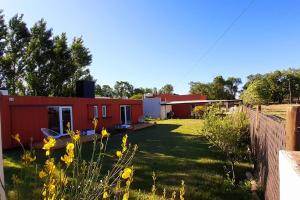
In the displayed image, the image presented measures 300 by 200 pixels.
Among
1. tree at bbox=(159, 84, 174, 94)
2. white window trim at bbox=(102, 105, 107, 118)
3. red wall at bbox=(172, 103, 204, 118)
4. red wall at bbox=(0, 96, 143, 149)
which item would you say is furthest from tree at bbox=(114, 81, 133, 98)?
red wall at bbox=(0, 96, 143, 149)

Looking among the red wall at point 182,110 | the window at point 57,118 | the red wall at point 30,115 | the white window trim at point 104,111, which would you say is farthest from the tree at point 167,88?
the window at point 57,118

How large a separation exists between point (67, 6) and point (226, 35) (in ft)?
50.2

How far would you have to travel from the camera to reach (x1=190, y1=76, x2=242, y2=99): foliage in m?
82.5

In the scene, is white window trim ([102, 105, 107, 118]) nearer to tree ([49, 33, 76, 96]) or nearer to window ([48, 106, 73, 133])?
window ([48, 106, 73, 133])

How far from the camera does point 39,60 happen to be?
127 feet

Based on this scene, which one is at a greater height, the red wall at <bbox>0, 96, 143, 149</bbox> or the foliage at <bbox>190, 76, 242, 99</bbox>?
the foliage at <bbox>190, 76, 242, 99</bbox>

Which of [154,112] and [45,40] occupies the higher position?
[45,40]

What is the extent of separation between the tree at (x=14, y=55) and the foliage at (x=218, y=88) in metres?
51.2

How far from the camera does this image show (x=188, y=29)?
29.7 metres

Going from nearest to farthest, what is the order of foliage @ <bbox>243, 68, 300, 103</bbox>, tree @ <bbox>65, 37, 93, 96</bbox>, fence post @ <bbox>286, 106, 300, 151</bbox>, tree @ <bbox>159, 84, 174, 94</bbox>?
fence post @ <bbox>286, 106, 300, 151</bbox>
tree @ <bbox>65, 37, 93, 96</bbox>
foliage @ <bbox>243, 68, 300, 103</bbox>
tree @ <bbox>159, 84, 174, 94</bbox>

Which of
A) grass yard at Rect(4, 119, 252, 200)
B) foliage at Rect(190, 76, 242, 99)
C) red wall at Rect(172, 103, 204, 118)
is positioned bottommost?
grass yard at Rect(4, 119, 252, 200)

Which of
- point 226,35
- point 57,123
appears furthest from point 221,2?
point 57,123

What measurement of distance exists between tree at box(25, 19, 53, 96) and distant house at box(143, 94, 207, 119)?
15.4 meters

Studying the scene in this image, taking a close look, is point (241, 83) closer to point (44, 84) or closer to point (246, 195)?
point (44, 84)
